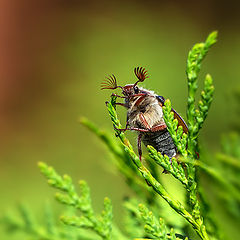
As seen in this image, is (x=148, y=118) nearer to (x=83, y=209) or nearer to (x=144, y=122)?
(x=144, y=122)

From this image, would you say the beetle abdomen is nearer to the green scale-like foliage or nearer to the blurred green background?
the green scale-like foliage

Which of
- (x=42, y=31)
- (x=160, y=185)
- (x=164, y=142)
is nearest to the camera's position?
(x=160, y=185)

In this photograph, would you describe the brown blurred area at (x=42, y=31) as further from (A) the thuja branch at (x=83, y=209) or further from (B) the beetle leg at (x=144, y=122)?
(A) the thuja branch at (x=83, y=209)

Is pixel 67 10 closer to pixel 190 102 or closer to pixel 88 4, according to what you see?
pixel 88 4

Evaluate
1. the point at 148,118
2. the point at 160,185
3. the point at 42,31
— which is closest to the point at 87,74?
the point at 42,31

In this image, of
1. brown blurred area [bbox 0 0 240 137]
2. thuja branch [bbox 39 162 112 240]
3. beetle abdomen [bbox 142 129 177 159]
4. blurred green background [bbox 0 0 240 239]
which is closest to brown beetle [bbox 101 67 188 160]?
beetle abdomen [bbox 142 129 177 159]
